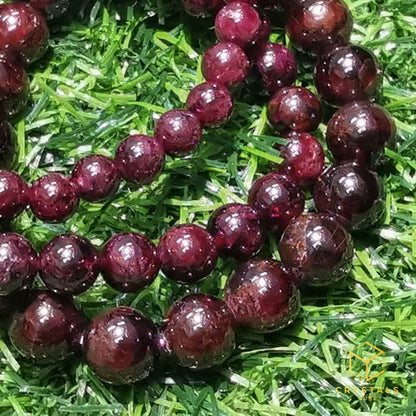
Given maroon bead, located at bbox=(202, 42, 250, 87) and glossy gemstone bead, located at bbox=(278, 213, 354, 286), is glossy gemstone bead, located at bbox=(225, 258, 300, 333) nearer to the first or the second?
glossy gemstone bead, located at bbox=(278, 213, 354, 286)

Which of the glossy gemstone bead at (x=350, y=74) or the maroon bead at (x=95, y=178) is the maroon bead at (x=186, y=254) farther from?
the glossy gemstone bead at (x=350, y=74)

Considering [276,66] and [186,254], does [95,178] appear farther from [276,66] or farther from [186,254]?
[276,66]

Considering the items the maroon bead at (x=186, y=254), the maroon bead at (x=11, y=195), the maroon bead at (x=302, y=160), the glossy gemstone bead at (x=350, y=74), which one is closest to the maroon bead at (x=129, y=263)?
the maroon bead at (x=186, y=254)

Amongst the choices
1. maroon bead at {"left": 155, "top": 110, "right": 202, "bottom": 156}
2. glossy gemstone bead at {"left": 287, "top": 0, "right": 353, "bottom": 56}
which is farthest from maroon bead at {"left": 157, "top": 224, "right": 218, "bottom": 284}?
glossy gemstone bead at {"left": 287, "top": 0, "right": 353, "bottom": 56}

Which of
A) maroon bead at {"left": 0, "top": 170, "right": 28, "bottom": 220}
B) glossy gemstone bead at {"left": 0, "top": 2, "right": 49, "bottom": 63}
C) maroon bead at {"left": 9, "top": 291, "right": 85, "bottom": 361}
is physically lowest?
maroon bead at {"left": 9, "top": 291, "right": 85, "bottom": 361}

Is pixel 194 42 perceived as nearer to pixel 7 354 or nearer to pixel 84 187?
pixel 84 187

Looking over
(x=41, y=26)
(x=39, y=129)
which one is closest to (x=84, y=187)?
(x=39, y=129)
